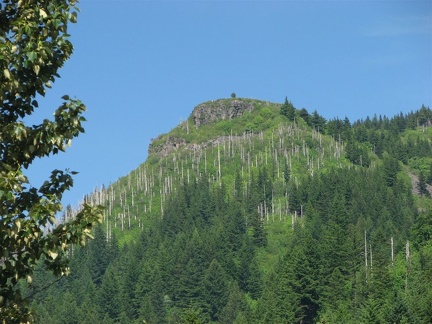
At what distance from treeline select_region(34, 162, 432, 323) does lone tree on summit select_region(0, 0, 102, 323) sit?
52.8 metres

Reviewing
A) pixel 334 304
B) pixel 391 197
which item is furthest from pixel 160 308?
pixel 391 197

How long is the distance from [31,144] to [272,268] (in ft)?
484

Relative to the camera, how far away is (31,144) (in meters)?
15.2

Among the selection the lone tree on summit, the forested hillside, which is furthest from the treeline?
the lone tree on summit

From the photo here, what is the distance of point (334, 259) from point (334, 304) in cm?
1458

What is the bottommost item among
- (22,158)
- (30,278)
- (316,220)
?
(30,278)

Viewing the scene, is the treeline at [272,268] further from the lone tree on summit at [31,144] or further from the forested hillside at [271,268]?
the lone tree on summit at [31,144]

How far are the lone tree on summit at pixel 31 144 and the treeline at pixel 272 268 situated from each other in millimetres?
52827

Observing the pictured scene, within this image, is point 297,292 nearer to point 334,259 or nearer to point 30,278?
point 334,259

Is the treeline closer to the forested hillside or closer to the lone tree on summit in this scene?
the forested hillside

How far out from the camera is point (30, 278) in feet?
49.0

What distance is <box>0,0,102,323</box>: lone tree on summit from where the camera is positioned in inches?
572

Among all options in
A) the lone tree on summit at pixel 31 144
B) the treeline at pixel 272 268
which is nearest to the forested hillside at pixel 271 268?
the treeline at pixel 272 268

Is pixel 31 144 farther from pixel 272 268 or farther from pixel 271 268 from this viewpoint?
pixel 271 268
